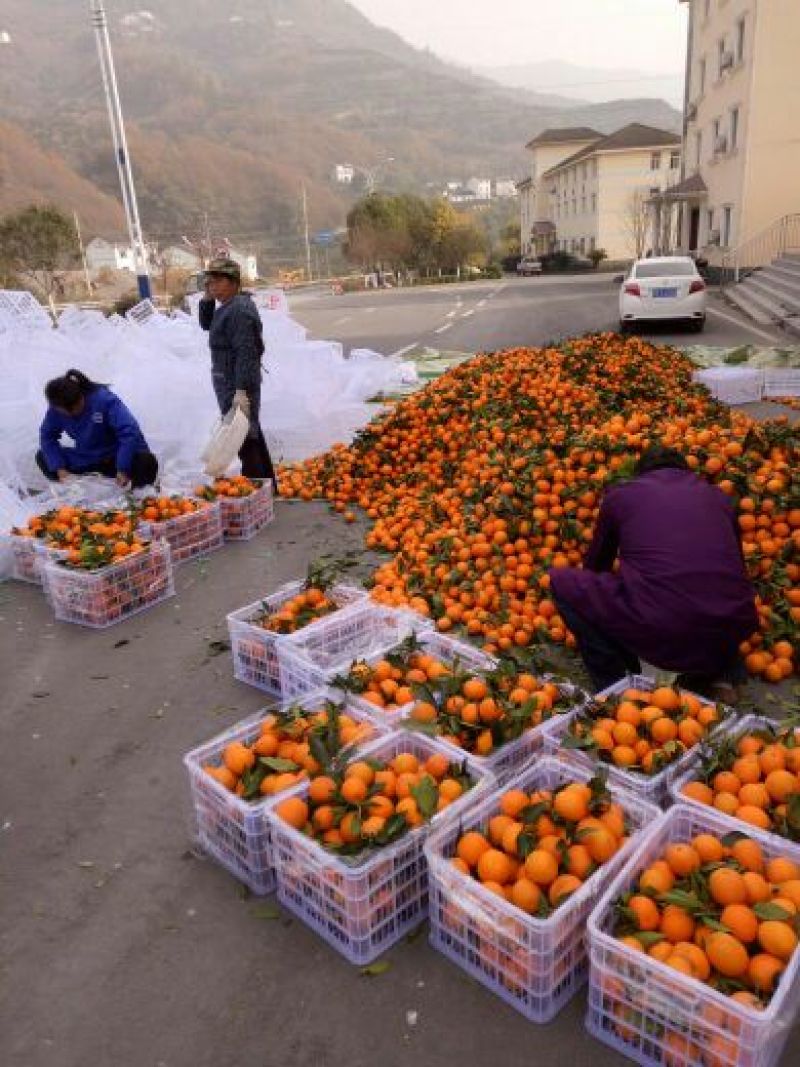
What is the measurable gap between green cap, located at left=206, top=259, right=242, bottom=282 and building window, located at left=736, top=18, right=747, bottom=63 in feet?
96.5

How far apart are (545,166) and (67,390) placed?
81.2 meters

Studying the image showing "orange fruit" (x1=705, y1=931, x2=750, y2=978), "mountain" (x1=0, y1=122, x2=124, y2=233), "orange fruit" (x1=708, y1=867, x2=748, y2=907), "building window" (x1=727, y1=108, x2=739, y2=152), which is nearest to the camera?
"orange fruit" (x1=705, y1=931, x2=750, y2=978)

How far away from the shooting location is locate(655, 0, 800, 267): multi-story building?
2753 cm

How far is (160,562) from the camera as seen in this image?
5.83m

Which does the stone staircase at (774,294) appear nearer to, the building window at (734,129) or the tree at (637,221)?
the building window at (734,129)

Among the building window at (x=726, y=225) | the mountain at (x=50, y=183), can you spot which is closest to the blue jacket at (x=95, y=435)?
the building window at (x=726, y=225)

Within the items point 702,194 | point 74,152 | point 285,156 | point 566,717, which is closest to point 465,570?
point 566,717

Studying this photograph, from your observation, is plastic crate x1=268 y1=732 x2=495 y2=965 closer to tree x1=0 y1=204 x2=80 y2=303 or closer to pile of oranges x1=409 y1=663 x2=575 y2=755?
pile of oranges x1=409 y1=663 x2=575 y2=755

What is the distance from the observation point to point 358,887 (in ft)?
8.97

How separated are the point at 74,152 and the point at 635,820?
151920 millimetres

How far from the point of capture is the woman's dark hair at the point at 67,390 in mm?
6691

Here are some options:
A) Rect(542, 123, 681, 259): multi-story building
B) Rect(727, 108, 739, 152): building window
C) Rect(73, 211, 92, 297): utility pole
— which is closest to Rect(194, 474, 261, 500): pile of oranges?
Rect(727, 108, 739, 152): building window

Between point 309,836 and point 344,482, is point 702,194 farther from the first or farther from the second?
point 309,836

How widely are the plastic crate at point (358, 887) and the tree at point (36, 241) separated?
37972 millimetres
